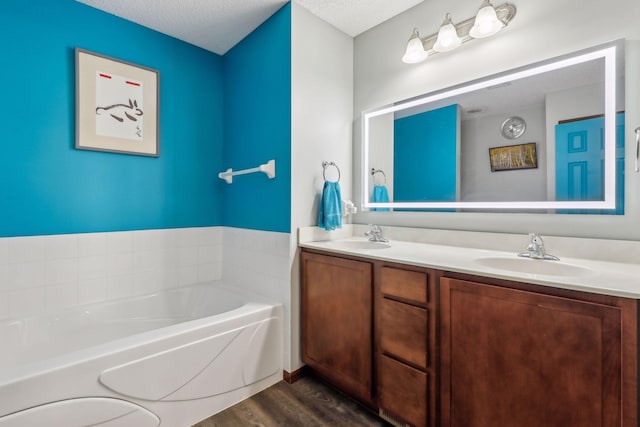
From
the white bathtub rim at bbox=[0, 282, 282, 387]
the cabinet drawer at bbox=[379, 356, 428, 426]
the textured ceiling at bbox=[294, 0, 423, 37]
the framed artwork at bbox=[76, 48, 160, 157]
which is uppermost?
the textured ceiling at bbox=[294, 0, 423, 37]

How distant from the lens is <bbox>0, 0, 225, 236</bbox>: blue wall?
1729mm

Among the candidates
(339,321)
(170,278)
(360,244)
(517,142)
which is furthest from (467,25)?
(170,278)

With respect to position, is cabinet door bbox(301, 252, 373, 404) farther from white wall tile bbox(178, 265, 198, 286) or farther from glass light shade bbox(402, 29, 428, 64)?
glass light shade bbox(402, 29, 428, 64)

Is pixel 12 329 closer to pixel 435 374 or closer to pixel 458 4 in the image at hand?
pixel 435 374

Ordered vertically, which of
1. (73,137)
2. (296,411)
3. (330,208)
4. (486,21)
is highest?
(486,21)

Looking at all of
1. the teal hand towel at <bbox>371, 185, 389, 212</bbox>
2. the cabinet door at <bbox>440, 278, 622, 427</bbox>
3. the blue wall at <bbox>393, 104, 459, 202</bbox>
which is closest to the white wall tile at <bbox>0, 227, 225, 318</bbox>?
the teal hand towel at <bbox>371, 185, 389, 212</bbox>

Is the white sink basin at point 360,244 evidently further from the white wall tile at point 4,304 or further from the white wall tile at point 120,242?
the white wall tile at point 4,304

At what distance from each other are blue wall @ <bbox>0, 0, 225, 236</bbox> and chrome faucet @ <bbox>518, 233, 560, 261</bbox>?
58.8 inches

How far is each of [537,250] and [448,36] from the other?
1.25 m

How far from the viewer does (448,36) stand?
1.69m

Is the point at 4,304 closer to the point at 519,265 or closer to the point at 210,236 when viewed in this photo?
the point at 210,236

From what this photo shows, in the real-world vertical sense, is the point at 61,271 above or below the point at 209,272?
above

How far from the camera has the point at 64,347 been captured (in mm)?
1786

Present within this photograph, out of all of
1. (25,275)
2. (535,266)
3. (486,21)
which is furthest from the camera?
(25,275)
